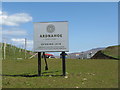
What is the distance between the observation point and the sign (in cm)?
1444


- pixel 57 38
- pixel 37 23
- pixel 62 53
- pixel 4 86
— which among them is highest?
pixel 37 23

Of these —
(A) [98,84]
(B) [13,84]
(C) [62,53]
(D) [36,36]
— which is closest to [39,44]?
(D) [36,36]

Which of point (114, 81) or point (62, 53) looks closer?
point (114, 81)

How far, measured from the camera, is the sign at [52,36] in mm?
14438

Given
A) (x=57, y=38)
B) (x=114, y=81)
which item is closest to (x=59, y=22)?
(x=57, y=38)

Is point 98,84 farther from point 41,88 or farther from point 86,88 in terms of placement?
point 41,88

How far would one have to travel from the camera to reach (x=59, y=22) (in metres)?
14.4

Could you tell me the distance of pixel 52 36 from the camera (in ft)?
47.5

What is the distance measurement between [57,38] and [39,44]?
1.29m

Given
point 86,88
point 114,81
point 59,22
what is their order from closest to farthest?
1. point 86,88
2. point 114,81
3. point 59,22

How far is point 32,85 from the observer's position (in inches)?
404

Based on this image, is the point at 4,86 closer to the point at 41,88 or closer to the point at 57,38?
the point at 41,88

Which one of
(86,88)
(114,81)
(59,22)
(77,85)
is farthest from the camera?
(59,22)

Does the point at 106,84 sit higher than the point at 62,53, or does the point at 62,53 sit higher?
the point at 62,53
